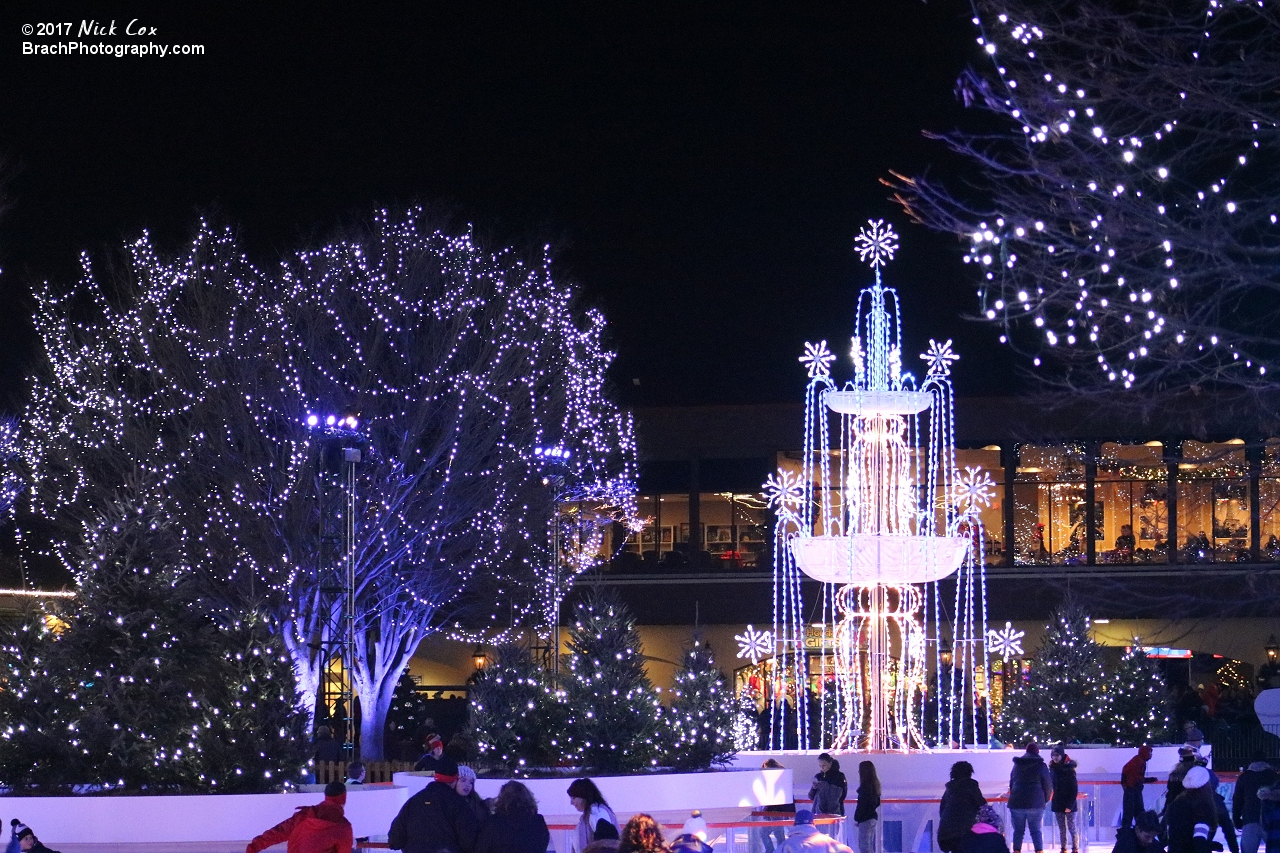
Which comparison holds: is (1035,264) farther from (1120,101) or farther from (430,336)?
(430,336)

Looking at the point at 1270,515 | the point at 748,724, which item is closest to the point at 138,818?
the point at 748,724

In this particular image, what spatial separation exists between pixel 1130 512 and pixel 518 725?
26.6 metres

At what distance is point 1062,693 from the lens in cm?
2756

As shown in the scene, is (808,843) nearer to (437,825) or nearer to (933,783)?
(437,825)

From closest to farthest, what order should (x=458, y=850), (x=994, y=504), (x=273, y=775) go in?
(x=458, y=850) < (x=273, y=775) < (x=994, y=504)

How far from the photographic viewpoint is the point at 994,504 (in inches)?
1714

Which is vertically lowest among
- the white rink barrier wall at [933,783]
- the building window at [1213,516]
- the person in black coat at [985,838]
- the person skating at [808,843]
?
the white rink barrier wall at [933,783]

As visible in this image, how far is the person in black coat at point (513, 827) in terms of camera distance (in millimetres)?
10797

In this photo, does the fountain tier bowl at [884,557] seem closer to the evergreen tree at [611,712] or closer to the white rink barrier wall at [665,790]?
the evergreen tree at [611,712]

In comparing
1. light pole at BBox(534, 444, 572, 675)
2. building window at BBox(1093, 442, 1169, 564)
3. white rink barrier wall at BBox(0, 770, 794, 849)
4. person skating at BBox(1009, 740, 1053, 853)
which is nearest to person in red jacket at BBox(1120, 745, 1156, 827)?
person skating at BBox(1009, 740, 1053, 853)

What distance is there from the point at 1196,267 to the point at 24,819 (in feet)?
36.5

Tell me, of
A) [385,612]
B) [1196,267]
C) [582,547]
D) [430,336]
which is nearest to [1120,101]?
[1196,267]

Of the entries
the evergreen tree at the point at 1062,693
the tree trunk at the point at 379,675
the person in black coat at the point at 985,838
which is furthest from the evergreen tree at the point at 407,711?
the person in black coat at the point at 985,838

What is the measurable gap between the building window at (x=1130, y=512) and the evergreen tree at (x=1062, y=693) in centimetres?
1438
